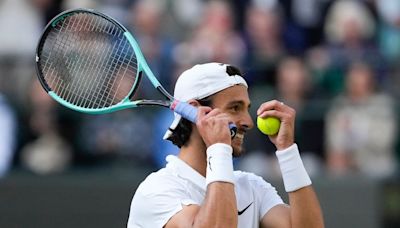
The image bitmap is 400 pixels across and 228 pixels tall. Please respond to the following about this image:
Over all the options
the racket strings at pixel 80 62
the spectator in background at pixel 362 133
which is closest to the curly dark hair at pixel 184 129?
the racket strings at pixel 80 62

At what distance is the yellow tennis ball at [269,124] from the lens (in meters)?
6.08

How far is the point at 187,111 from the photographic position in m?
6.02

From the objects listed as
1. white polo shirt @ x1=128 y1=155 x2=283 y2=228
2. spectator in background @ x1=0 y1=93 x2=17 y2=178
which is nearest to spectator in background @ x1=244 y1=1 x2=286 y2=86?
spectator in background @ x1=0 y1=93 x2=17 y2=178

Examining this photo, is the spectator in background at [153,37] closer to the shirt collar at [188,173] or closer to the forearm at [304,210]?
the shirt collar at [188,173]

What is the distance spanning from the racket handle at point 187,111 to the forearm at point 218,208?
1.13ft

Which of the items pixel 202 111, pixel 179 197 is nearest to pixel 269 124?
pixel 202 111

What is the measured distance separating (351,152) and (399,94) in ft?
2.82

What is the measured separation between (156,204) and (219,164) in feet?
1.40

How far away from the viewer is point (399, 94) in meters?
11.8

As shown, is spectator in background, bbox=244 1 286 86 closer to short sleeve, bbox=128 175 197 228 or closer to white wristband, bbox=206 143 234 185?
short sleeve, bbox=128 175 197 228

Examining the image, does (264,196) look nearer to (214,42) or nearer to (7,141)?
(7,141)

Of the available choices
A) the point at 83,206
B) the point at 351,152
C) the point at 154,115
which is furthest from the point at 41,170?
the point at 351,152

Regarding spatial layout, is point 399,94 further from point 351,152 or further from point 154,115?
point 154,115

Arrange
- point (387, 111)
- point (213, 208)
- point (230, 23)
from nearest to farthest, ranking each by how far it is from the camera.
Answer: point (213, 208), point (387, 111), point (230, 23)
